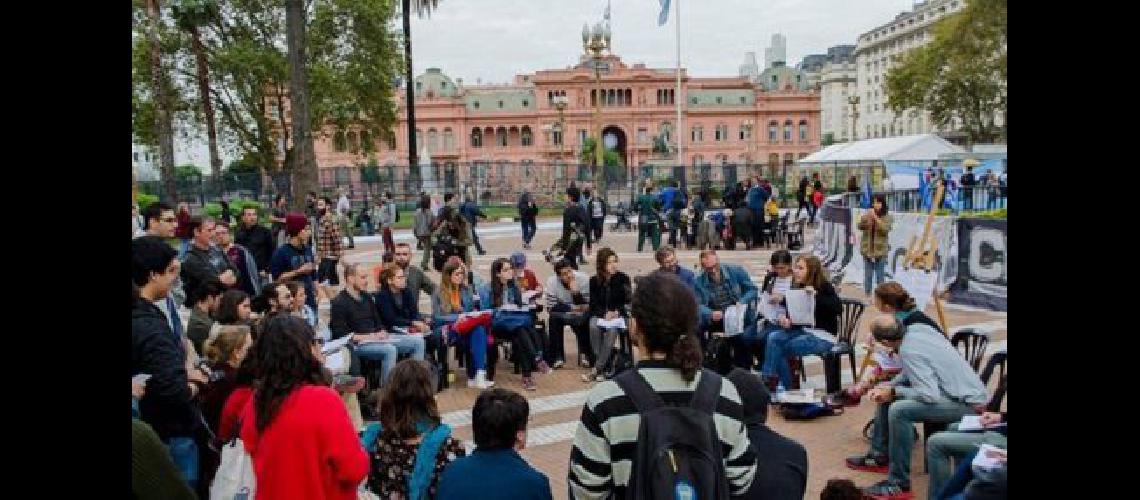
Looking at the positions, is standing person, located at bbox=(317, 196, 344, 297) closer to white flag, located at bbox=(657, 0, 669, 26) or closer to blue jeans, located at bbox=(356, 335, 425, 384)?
blue jeans, located at bbox=(356, 335, 425, 384)

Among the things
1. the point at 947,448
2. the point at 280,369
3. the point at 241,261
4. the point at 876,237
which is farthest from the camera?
the point at 876,237

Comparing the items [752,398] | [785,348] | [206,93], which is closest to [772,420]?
[785,348]

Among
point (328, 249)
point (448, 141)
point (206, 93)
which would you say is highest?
point (448, 141)

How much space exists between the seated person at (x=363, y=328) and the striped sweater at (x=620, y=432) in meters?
4.94

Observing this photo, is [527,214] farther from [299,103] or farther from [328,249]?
[328,249]

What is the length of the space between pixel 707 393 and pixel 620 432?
31 centimetres

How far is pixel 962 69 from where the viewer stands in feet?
158

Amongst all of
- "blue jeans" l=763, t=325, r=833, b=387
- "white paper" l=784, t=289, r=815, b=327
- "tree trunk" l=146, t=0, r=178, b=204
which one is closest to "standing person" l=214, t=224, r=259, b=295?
"blue jeans" l=763, t=325, r=833, b=387

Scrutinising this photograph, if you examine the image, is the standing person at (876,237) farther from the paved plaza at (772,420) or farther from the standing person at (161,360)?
the standing person at (161,360)

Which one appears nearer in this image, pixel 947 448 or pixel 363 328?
pixel 947 448

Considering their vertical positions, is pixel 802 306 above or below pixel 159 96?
below

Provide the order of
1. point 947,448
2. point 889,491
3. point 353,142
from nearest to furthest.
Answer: point 947,448
point 889,491
point 353,142

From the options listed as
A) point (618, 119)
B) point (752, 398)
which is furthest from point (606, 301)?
point (618, 119)
